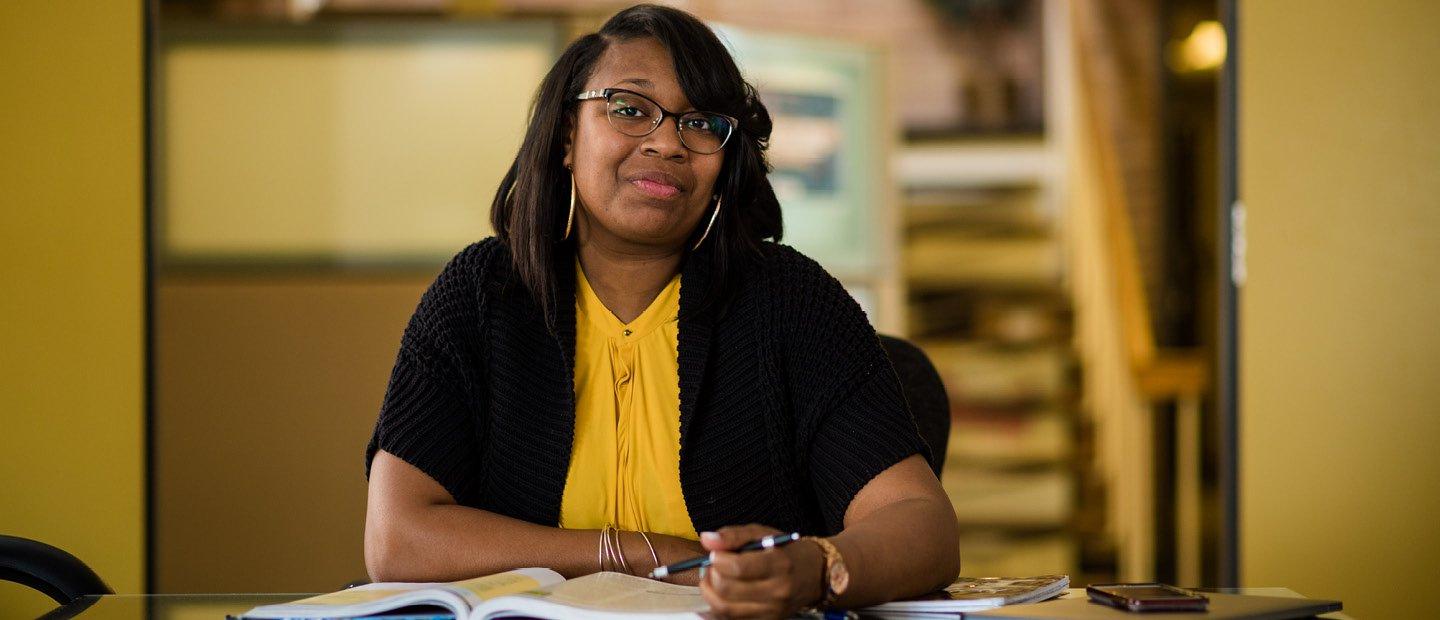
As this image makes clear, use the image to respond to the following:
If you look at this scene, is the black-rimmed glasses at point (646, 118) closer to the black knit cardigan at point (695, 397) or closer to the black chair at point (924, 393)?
the black knit cardigan at point (695, 397)

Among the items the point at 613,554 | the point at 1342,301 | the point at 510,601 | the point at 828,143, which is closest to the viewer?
the point at 510,601

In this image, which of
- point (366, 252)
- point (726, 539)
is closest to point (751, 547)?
point (726, 539)

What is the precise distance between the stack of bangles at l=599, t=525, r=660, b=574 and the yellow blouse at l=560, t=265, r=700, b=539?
0.48 ft

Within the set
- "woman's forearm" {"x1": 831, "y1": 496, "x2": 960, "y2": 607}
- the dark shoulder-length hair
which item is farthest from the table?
the dark shoulder-length hair

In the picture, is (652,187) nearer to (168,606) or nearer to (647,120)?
(647,120)

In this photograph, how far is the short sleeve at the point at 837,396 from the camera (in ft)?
5.32

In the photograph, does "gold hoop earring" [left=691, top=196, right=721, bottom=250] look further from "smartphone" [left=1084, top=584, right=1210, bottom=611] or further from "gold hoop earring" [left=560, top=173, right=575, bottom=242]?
"smartphone" [left=1084, top=584, right=1210, bottom=611]

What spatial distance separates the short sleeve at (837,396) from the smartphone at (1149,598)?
0.33 meters

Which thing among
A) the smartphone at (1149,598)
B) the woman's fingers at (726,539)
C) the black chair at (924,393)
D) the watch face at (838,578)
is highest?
the black chair at (924,393)

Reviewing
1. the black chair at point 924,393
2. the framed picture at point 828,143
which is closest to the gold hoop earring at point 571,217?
the black chair at point 924,393

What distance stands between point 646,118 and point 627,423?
393mm

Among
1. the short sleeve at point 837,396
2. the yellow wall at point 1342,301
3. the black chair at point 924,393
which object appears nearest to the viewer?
the short sleeve at point 837,396
